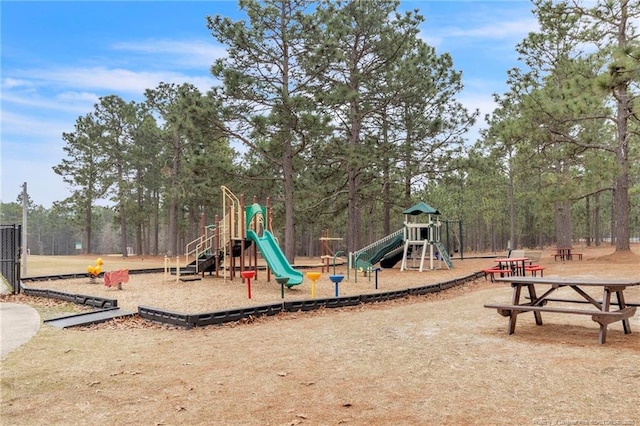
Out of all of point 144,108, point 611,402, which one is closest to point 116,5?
point 611,402

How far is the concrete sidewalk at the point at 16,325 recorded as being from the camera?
628cm

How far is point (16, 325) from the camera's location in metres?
7.68

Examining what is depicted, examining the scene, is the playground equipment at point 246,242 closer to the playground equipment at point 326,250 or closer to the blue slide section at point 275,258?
the blue slide section at point 275,258

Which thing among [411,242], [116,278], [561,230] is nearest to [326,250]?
[411,242]

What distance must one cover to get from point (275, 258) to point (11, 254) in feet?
22.8

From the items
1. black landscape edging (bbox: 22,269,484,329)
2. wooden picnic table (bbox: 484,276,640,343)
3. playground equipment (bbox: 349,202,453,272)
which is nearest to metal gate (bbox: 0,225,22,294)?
black landscape edging (bbox: 22,269,484,329)

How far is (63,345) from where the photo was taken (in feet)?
20.6

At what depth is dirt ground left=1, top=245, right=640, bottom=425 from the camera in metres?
3.72

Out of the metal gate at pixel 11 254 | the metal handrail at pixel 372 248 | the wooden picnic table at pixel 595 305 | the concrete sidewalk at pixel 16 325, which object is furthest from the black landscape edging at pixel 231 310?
the metal handrail at pixel 372 248

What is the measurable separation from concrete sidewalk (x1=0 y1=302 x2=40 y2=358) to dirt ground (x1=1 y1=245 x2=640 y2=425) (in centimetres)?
20

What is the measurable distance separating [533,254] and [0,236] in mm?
17479

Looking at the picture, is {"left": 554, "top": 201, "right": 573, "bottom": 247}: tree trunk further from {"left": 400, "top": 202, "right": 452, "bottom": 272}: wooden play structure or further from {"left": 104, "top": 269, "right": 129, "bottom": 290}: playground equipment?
{"left": 104, "top": 269, "right": 129, "bottom": 290}: playground equipment

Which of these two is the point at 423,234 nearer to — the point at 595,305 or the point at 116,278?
the point at 116,278

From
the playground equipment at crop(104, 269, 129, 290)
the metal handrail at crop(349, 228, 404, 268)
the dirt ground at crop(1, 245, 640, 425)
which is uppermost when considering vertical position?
the metal handrail at crop(349, 228, 404, 268)
